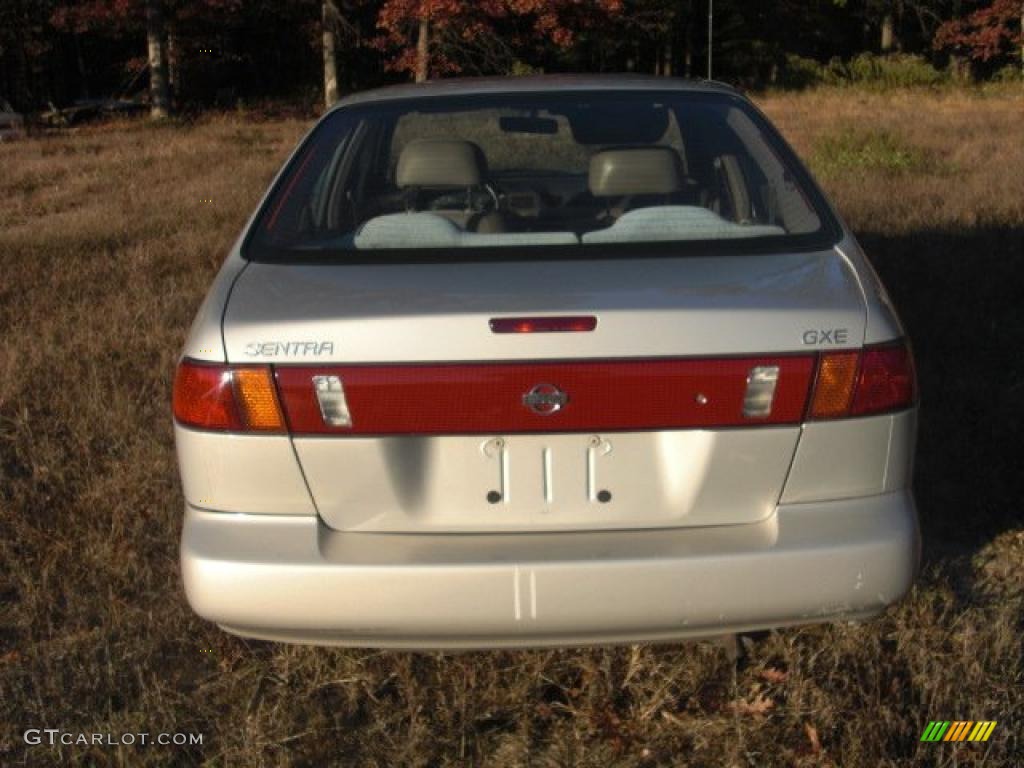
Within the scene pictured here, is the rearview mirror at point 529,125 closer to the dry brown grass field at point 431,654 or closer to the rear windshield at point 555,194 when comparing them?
the rear windshield at point 555,194

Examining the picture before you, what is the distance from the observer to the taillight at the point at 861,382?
244 cm

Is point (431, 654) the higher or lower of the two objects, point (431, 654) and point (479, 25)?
the higher

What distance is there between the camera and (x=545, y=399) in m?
2.40

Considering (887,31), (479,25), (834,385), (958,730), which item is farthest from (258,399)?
(887,31)

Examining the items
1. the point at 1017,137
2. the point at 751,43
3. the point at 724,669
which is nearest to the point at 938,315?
the point at 724,669

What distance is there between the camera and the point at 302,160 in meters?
3.41

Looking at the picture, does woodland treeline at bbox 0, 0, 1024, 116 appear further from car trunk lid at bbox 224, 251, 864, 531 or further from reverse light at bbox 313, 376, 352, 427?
reverse light at bbox 313, 376, 352, 427

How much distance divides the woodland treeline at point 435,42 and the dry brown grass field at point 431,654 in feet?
59.2

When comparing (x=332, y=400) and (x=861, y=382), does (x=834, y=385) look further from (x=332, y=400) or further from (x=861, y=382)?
(x=332, y=400)

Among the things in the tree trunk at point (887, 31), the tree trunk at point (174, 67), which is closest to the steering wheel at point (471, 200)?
the tree trunk at point (174, 67)

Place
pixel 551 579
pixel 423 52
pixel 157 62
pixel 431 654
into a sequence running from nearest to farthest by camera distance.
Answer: pixel 551 579, pixel 431 654, pixel 423 52, pixel 157 62

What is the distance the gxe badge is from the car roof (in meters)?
1.43

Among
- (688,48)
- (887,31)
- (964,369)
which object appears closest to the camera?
(964,369)

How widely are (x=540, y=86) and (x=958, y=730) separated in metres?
2.14
